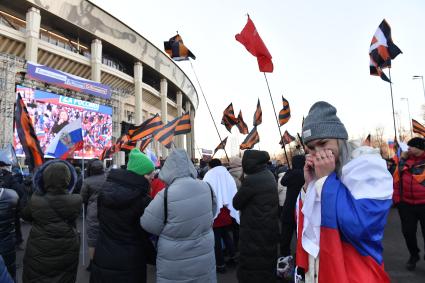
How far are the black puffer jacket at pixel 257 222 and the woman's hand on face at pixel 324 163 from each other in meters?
2.53

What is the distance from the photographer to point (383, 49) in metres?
8.40

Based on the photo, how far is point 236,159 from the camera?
654 cm

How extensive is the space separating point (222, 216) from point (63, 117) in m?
18.8

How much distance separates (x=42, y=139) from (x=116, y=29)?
17.7 m

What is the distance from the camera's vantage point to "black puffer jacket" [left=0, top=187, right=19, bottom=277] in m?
3.25

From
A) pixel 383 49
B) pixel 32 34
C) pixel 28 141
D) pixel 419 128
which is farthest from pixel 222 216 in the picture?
pixel 32 34

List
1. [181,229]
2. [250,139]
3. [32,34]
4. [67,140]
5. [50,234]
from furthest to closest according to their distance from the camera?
[32,34], [250,139], [67,140], [50,234], [181,229]

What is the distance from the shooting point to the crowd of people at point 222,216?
128cm

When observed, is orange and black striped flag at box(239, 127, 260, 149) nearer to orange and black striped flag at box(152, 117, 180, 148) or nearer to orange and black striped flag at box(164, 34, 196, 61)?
orange and black striped flag at box(152, 117, 180, 148)

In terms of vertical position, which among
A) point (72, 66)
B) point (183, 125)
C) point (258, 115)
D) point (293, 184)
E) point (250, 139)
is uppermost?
point (72, 66)

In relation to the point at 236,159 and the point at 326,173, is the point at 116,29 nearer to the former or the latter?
the point at 236,159

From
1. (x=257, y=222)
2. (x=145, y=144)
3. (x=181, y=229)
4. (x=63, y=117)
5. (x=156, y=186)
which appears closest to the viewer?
(x=181, y=229)

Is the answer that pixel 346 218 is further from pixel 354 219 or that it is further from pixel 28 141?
pixel 28 141

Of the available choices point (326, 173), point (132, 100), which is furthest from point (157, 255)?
point (132, 100)
